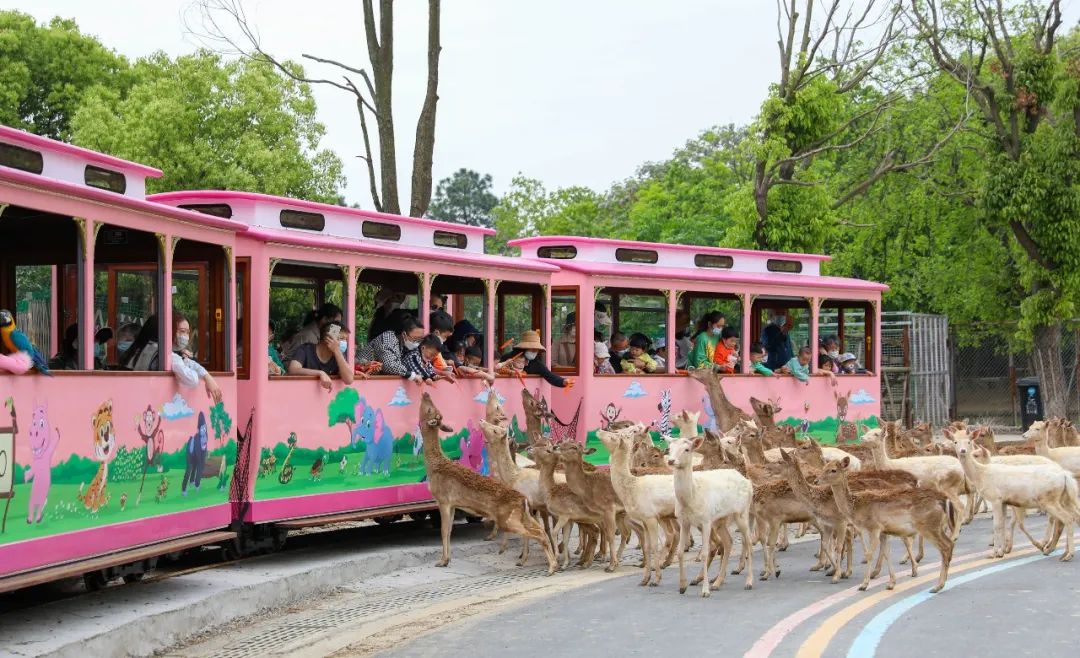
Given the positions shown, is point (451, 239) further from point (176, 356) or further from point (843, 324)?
point (843, 324)

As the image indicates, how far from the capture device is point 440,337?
15.0m

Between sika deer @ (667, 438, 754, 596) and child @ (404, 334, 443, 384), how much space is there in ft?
11.9

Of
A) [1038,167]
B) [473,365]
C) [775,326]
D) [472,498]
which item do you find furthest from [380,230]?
[1038,167]

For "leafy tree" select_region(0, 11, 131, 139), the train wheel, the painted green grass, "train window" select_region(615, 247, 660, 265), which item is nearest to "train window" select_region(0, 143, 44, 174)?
the painted green grass

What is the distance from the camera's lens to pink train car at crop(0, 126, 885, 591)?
30.2 feet

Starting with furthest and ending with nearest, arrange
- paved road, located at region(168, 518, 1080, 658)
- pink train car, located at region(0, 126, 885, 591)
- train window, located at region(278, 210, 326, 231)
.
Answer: train window, located at region(278, 210, 326, 231) < pink train car, located at region(0, 126, 885, 591) < paved road, located at region(168, 518, 1080, 658)

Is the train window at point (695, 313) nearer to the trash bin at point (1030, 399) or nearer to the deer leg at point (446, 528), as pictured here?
the deer leg at point (446, 528)

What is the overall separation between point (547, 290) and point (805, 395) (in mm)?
5538

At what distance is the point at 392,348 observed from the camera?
14.4 meters

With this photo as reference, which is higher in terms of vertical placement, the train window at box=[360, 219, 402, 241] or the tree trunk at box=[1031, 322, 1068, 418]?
the train window at box=[360, 219, 402, 241]

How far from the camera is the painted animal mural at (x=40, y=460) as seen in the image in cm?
871

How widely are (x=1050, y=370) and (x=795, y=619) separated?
22190mm

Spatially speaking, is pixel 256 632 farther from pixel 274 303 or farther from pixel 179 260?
pixel 274 303

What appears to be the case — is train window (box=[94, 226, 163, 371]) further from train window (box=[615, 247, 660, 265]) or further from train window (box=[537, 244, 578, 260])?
train window (box=[615, 247, 660, 265])
